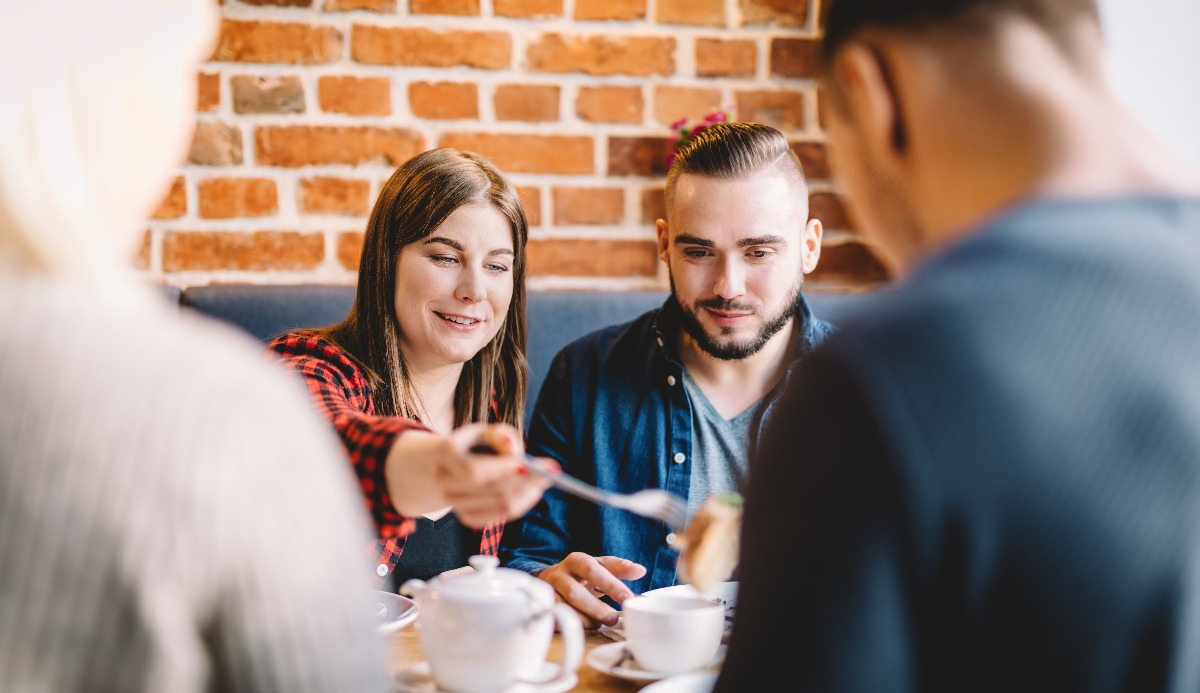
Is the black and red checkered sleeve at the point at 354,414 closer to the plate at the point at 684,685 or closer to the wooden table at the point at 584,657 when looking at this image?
the wooden table at the point at 584,657

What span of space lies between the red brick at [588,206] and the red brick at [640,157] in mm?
47

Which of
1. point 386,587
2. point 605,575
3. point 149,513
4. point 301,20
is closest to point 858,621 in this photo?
point 149,513

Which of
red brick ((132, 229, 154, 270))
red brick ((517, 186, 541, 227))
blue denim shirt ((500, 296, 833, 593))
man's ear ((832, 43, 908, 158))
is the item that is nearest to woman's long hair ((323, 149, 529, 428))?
blue denim shirt ((500, 296, 833, 593))

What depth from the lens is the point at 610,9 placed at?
6.84ft

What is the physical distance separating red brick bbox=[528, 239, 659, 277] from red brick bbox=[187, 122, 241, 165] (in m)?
0.61

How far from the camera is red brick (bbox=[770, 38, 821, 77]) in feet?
7.11

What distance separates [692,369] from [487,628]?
3.17 ft

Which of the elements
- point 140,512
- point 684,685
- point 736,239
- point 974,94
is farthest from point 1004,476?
point 736,239

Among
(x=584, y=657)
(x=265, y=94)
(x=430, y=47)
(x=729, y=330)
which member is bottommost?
(x=584, y=657)

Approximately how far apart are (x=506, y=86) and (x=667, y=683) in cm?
146

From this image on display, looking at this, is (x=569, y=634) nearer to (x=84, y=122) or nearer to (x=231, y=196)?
(x=84, y=122)

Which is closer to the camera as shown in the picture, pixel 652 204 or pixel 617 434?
pixel 617 434

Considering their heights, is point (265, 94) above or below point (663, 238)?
above

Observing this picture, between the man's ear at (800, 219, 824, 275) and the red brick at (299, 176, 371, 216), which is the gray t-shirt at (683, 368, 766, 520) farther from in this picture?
the red brick at (299, 176, 371, 216)
